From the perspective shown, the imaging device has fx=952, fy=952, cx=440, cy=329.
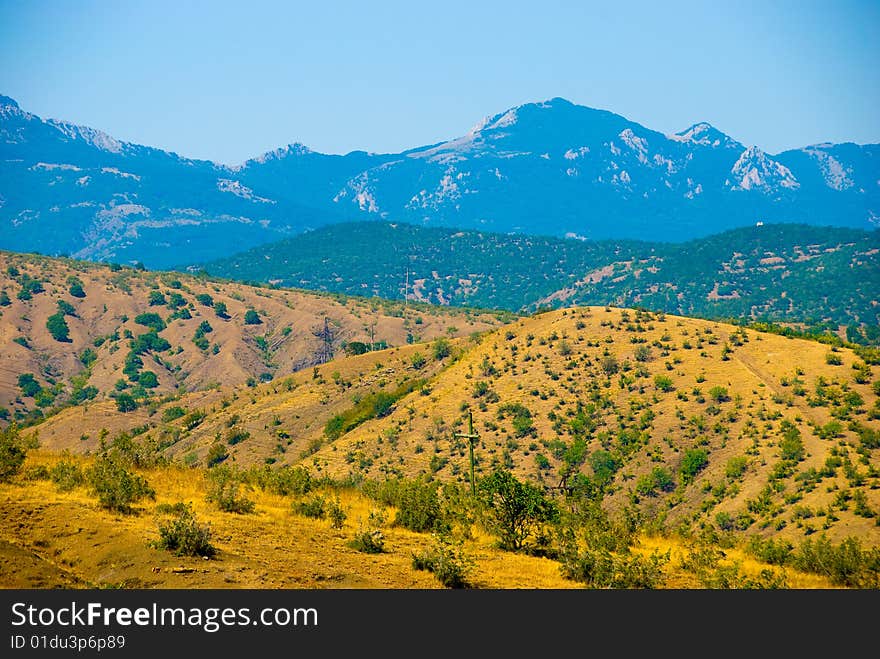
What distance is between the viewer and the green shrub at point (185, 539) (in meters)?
19.8

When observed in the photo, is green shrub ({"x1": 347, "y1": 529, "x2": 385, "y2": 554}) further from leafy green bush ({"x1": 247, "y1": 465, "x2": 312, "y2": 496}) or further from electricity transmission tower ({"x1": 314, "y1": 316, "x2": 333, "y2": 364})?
electricity transmission tower ({"x1": 314, "y1": 316, "x2": 333, "y2": 364})

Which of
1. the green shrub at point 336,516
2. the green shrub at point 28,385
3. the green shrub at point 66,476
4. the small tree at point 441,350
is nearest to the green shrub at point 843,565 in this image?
the green shrub at point 336,516

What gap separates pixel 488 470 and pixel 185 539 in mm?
48179

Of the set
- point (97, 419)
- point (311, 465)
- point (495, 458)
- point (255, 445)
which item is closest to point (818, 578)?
point (495, 458)

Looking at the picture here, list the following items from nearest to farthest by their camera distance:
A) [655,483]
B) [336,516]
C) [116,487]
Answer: [116,487]
[336,516]
[655,483]

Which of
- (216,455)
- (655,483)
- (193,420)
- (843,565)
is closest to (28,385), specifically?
(193,420)

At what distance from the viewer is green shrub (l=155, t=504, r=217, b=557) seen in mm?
19812

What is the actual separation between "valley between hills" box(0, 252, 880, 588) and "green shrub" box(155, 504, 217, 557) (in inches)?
1.8

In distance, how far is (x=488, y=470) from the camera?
219 ft

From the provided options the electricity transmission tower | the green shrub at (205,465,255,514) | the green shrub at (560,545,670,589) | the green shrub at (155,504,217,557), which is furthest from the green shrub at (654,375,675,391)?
the electricity transmission tower

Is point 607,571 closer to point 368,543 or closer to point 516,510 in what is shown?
point 516,510

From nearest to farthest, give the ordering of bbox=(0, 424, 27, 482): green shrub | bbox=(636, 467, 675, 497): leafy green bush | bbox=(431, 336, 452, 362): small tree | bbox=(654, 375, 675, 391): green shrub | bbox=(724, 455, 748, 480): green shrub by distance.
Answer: bbox=(0, 424, 27, 482): green shrub → bbox=(724, 455, 748, 480): green shrub → bbox=(636, 467, 675, 497): leafy green bush → bbox=(654, 375, 675, 391): green shrub → bbox=(431, 336, 452, 362): small tree

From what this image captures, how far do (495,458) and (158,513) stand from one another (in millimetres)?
47562

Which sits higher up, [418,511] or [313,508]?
[313,508]
